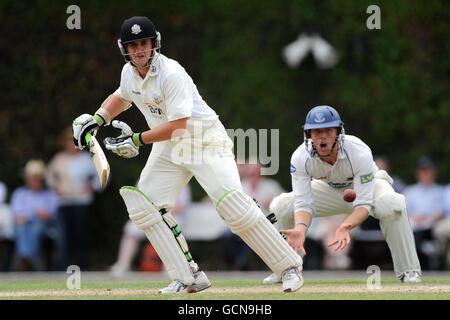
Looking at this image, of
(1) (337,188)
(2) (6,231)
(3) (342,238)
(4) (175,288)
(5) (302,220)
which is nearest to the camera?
(3) (342,238)

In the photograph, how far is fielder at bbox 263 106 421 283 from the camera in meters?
6.37

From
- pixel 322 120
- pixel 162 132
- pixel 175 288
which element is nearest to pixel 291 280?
pixel 175 288

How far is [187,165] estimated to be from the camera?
20.0 feet

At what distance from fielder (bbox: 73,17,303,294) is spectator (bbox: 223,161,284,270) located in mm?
3073

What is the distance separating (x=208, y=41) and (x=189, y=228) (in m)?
2.24

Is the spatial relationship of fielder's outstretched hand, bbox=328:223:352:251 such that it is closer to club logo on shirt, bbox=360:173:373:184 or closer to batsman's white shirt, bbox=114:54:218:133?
club logo on shirt, bbox=360:173:373:184

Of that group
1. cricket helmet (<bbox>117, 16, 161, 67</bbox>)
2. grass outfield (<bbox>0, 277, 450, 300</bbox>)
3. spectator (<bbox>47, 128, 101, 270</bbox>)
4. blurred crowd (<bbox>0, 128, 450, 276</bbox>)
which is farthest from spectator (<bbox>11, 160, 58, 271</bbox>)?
cricket helmet (<bbox>117, 16, 161, 67</bbox>)

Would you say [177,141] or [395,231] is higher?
[177,141]

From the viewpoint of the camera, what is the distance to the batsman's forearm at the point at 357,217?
6.16m

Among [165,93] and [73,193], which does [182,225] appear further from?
[165,93]

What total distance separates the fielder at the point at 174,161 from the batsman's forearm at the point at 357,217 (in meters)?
0.45

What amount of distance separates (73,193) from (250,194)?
178cm

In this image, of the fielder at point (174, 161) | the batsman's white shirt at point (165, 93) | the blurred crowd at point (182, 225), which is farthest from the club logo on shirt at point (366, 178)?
the blurred crowd at point (182, 225)

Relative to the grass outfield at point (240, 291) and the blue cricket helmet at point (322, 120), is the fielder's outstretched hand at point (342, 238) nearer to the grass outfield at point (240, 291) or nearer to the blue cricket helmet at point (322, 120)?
the grass outfield at point (240, 291)
